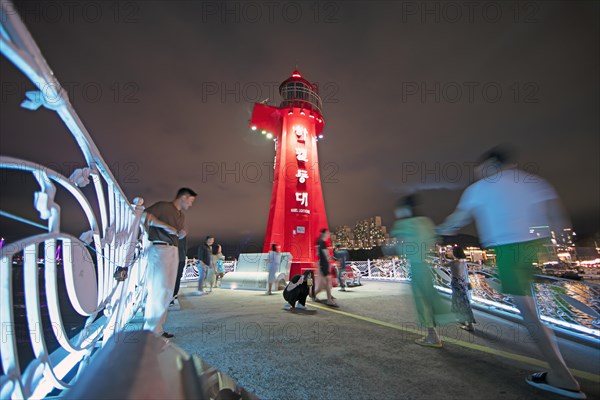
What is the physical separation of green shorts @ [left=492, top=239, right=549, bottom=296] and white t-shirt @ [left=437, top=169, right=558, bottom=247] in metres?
0.06

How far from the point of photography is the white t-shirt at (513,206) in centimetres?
232

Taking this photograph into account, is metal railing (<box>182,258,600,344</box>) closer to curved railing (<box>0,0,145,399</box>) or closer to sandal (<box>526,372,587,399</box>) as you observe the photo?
sandal (<box>526,372,587,399</box>)

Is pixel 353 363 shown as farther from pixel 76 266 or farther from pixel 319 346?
pixel 76 266

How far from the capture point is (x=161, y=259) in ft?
10.1

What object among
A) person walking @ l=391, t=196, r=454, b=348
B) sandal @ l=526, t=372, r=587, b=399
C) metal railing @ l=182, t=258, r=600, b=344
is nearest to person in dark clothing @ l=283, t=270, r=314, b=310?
metal railing @ l=182, t=258, r=600, b=344

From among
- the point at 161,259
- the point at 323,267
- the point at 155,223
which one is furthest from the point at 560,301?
the point at 155,223

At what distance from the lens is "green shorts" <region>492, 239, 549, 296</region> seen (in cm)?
222

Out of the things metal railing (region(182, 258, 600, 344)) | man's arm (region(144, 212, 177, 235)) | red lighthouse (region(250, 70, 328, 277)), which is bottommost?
metal railing (region(182, 258, 600, 344))

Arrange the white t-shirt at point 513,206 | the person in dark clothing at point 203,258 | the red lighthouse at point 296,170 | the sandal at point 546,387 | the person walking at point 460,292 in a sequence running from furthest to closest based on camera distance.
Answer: the red lighthouse at point 296,170 → the person in dark clothing at point 203,258 → the person walking at point 460,292 → the white t-shirt at point 513,206 → the sandal at point 546,387

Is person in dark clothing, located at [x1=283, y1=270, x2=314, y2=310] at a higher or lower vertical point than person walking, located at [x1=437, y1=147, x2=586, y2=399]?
lower

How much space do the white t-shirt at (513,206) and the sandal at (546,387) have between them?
98 cm

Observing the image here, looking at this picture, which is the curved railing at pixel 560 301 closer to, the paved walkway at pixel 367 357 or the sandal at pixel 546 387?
the paved walkway at pixel 367 357

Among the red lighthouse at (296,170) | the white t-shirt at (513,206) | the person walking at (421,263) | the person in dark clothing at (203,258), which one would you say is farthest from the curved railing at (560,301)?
the red lighthouse at (296,170)

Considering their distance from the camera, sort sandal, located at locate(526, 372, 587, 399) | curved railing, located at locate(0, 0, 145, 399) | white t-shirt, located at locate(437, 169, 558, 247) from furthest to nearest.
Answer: white t-shirt, located at locate(437, 169, 558, 247) → sandal, located at locate(526, 372, 587, 399) → curved railing, located at locate(0, 0, 145, 399)
